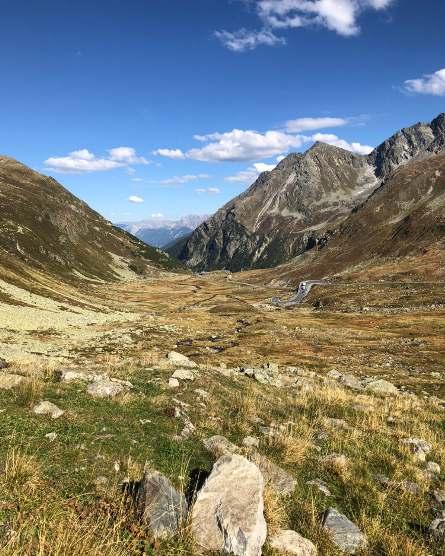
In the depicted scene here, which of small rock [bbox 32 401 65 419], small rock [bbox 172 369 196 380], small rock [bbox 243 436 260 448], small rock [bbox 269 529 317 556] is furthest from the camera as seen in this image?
small rock [bbox 172 369 196 380]

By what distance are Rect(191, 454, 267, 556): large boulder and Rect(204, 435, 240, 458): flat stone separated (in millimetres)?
2645

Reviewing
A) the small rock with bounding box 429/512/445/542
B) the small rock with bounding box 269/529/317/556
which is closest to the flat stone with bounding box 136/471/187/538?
the small rock with bounding box 269/529/317/556

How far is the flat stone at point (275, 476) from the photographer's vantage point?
35.2 ft

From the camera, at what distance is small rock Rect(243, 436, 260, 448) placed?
43.8 ft

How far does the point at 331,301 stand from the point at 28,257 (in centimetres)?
11619

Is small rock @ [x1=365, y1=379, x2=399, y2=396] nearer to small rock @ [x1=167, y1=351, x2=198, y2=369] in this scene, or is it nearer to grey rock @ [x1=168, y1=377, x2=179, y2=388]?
small rock @ [x1=167, y1=351, x2=198, y2=369]

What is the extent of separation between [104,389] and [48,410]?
3.02m

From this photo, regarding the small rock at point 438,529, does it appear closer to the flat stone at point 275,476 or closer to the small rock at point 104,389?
the flat stone at point 275,476

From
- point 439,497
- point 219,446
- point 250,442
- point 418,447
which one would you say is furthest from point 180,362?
point 439,497

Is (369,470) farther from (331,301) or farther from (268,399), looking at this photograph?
(331,301)

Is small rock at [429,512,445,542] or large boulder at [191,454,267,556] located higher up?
large boulder at [191,454,267,556]

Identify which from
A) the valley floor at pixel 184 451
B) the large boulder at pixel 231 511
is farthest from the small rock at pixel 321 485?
the large boulder at pixel 231 511

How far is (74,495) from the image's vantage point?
28.7 ft

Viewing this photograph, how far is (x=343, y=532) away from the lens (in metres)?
9.32
